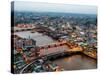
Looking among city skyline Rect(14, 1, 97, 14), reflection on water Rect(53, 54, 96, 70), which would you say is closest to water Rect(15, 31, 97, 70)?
reflection on water Rect(53, 54, 96, 70)

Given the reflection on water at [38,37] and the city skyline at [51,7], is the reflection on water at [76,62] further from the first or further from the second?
the city skyline at [51,7]

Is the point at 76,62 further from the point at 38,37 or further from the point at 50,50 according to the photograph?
the point at 38,37

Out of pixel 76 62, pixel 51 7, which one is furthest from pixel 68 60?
pixel 51 7

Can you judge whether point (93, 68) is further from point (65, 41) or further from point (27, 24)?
point (27, 24)

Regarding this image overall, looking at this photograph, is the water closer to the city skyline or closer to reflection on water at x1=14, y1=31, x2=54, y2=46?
reflection on water at x1=14, y1=31, x2=54, y2=46

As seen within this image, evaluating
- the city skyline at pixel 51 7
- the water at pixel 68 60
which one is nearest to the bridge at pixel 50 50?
the water at pixel 68 60
